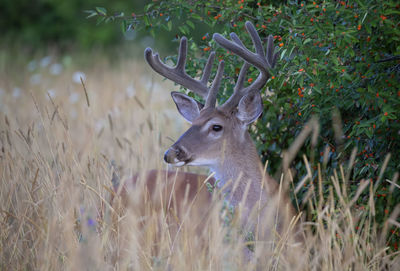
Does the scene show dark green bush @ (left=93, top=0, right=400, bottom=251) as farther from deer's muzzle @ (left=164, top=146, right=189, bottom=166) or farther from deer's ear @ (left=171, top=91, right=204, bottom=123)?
deer's muzzle @ (left=164, top=146, right=189, bottom=166)

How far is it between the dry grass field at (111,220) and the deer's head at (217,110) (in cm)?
22

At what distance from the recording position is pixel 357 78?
11.5ft

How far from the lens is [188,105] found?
14.5 ft

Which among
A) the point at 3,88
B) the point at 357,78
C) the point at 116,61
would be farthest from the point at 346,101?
the point at 116,61

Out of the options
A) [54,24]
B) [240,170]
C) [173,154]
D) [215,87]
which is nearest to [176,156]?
[173,154]

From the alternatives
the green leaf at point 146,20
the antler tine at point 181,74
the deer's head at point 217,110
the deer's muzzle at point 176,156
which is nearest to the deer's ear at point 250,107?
the deer's head at point 217,110

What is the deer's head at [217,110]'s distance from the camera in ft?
12.7

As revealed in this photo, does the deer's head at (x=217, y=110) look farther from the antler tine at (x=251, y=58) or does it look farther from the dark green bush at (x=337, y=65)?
the dark green bush at (x=337, y=65)

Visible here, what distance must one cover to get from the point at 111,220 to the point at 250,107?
1.50 m

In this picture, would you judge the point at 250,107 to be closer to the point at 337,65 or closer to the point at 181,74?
the point at 181,74

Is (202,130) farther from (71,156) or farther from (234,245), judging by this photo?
(234,245)

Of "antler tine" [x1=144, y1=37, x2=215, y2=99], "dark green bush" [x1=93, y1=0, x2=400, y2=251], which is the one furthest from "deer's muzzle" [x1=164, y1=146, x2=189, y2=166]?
"dark green bush" [x1=93, y1=0, x2=400, y2=251]

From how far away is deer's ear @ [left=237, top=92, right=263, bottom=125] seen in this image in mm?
3998

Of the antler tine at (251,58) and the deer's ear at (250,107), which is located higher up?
the antler tine at (251,58)
